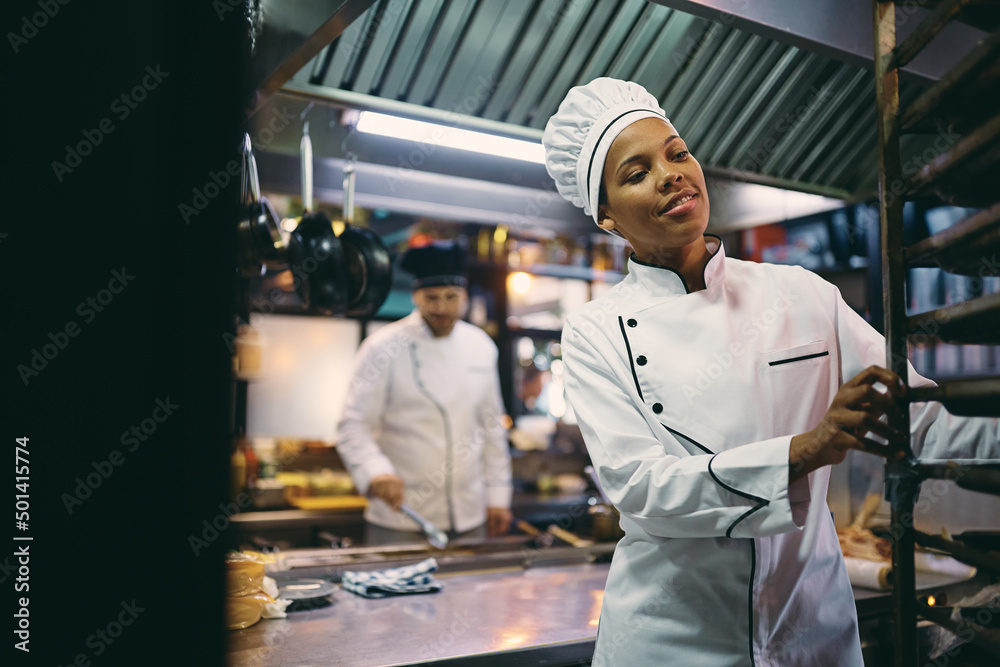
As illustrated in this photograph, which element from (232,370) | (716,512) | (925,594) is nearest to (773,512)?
(716,512)

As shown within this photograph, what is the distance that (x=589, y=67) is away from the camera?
187 centimetres

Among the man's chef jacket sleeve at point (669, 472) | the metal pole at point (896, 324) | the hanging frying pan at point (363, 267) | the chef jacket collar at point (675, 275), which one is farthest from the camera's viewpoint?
the hanging frying pan at point (363, 267)

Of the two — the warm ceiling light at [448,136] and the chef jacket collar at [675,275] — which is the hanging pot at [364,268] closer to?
the warm ceiling light at [448,136]

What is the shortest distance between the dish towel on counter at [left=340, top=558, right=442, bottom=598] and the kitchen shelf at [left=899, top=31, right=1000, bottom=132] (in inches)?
58.3

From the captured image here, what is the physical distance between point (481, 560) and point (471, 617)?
537 mm

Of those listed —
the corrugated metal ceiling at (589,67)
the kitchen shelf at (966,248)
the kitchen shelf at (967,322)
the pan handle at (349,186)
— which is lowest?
the kitchen shelf at (967,322)

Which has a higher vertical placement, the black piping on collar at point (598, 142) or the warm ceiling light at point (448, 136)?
the warm ceiling light at point (448, 136)

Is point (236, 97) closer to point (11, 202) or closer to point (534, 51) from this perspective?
point (11, 202)

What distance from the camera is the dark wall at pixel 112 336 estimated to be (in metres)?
0.91

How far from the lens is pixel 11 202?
0.91 meters

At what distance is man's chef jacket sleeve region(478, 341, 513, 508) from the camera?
3.50m

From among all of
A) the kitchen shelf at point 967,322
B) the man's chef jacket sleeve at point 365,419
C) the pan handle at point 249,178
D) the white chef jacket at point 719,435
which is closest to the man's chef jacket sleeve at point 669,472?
the white chef jacket at point 719,435

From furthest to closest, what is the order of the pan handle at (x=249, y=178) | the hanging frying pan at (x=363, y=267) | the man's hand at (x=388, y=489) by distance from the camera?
1. the man's hand at (x=388, y=489)
2. the hanging frying pan at (x=363, y=267)
3. the pan handle at (x=249, y=178)

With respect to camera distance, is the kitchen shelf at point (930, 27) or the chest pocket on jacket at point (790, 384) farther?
the chest pocket on jacket at point (790, 384)
